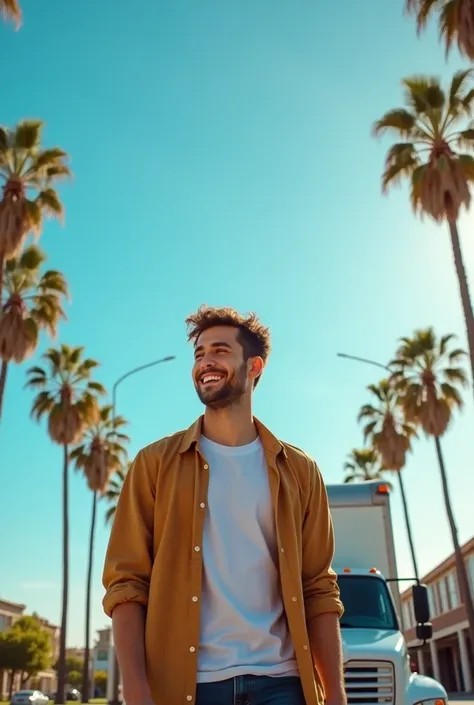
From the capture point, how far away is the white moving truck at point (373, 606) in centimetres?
839

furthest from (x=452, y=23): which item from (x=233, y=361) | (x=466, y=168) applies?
(x=233, y=361)

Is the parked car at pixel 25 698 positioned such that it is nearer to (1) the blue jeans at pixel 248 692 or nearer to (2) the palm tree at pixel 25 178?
(2) the palm tree at pixel 25 178

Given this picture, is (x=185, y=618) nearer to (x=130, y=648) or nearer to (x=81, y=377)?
(x=130, y=648)

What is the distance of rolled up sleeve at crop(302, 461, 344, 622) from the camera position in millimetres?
3080

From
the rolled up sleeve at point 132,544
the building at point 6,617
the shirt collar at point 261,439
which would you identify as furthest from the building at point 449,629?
the building at point 6,617

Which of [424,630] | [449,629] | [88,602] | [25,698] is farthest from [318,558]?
[449,629]

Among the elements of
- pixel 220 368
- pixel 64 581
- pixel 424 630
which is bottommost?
pixel 424 630

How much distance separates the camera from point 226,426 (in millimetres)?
3348

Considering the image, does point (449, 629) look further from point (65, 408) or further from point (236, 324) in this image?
point (236, 324)

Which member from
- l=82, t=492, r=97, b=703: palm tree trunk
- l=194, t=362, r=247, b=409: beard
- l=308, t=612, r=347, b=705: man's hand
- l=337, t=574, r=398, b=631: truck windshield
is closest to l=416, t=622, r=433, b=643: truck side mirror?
l=337, t=574, r=398, b=631: truck windshield

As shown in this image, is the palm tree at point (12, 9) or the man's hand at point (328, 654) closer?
the man's hand at point (328, 654)

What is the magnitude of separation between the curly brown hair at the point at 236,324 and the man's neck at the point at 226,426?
0.91ft

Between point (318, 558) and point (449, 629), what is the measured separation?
51.3 m

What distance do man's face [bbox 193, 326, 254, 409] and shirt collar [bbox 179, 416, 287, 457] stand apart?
12 centimetres
